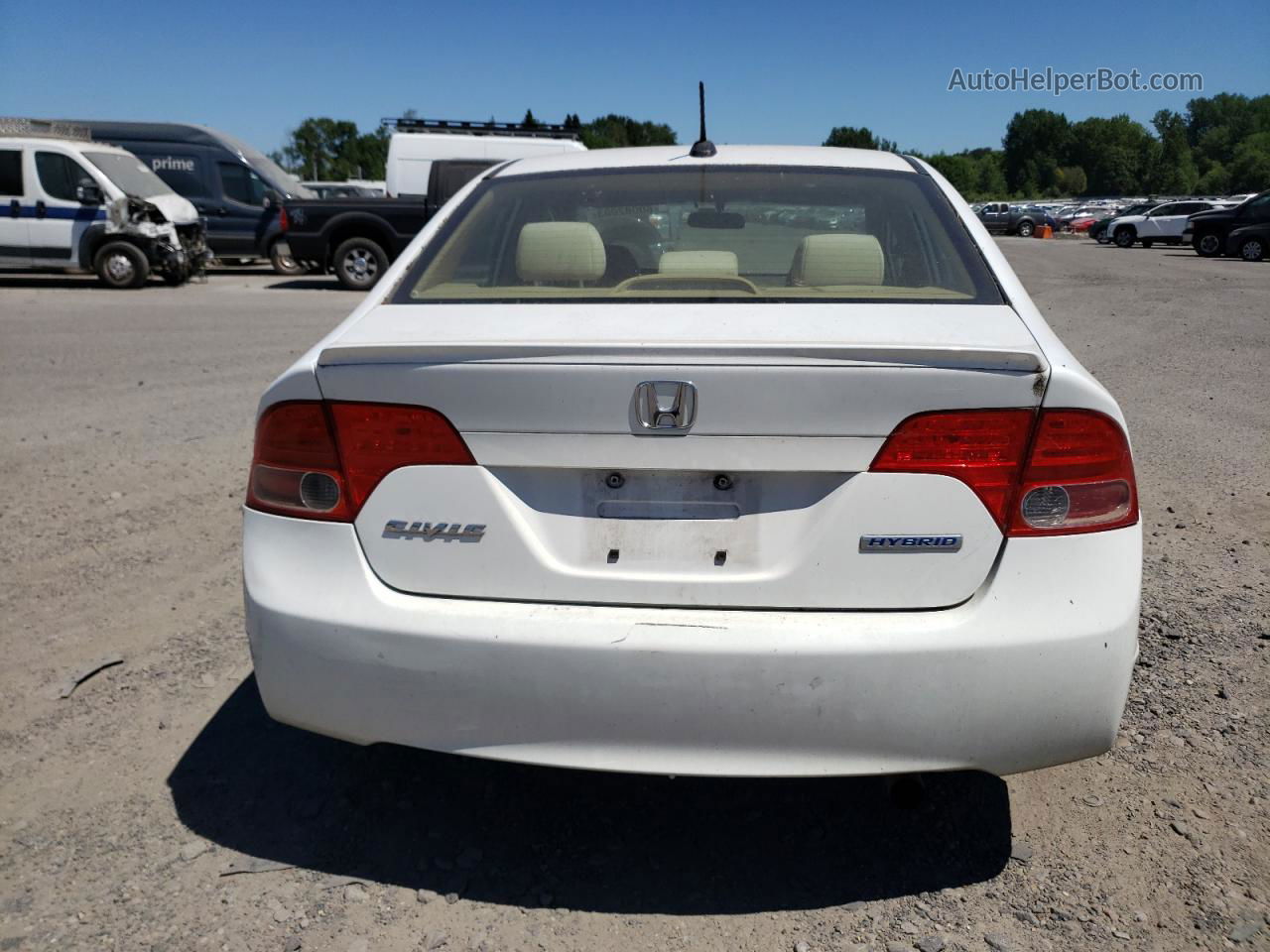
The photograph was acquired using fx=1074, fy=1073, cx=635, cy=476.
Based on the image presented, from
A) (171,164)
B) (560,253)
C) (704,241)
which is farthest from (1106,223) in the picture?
(560,253)

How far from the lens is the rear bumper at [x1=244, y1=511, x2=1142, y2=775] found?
210 centimetres

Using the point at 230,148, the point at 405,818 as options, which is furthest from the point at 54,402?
the point at 230,148

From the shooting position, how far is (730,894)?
2445 millimetres

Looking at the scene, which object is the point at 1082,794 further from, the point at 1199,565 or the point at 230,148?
the point at 230,148

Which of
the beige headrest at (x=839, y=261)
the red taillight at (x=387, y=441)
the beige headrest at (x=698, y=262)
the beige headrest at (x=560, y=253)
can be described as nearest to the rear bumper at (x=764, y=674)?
the red taillight at (x=387, y=441)

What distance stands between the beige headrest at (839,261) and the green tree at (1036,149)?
153 m

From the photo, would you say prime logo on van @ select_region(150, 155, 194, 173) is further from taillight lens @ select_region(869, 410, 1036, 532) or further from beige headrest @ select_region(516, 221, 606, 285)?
taillight lens @ select_region(869, 410, 1036, 532)

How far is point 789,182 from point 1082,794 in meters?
1.89

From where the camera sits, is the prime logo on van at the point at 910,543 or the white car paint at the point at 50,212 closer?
the prime logo on van at the point at 910,543

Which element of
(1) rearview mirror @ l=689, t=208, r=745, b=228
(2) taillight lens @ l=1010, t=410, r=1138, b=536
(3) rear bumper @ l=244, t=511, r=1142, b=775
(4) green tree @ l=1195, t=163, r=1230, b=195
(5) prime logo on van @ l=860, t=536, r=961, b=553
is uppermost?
(4) green tree @ l=1195, t=163, r=1230, b=195

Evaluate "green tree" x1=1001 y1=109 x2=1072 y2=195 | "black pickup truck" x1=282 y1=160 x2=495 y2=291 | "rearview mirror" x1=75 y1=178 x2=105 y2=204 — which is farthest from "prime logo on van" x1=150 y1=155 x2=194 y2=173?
"green tree" x1=1001 y1=109 x2=1072 y2=195

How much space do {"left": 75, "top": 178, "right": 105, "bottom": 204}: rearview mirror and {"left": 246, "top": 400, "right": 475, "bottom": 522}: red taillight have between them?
16.1 metres

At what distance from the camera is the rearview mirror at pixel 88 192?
52.7 ft

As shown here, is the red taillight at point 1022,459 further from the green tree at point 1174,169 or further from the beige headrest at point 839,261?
the green tree at point 1174,169
